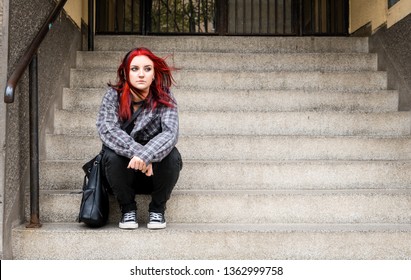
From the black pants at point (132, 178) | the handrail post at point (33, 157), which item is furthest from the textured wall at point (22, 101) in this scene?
the black pants at point (132, 178)

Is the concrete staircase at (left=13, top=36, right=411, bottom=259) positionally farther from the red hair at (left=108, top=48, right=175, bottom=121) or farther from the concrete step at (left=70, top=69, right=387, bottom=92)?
the red hair at (left=108, top=48, right=175, bottom=121)

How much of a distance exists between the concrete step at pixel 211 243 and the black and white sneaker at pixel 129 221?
3 centimetres

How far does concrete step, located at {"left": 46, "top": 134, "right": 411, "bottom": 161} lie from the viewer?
11.3ft

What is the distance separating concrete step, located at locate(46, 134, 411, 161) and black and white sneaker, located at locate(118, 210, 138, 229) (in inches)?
32.1

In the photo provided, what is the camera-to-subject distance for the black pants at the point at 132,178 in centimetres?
265

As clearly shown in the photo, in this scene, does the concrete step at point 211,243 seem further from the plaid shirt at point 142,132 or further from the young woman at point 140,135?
the plaid shirt at point 142,132

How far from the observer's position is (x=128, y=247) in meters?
2.69

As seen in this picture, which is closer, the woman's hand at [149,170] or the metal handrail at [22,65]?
the metal handrail at [22,65]

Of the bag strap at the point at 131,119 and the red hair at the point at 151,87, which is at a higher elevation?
the red hair at the point at 151,87

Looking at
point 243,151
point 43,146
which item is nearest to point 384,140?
point 243,151

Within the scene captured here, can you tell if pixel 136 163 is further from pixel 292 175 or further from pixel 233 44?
pixel 233 44
